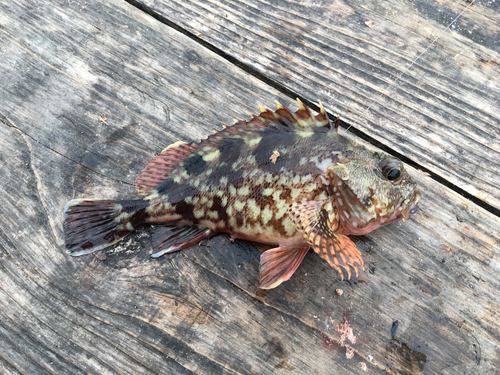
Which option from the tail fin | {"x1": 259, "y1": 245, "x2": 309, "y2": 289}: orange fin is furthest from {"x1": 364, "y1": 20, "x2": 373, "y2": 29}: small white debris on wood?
the tail fin

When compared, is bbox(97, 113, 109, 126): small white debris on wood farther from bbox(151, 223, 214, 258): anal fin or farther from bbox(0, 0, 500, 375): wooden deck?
bbox(151, 223, 214, 258): anal fin

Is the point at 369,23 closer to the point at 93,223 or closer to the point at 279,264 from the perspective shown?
the point at 279,264

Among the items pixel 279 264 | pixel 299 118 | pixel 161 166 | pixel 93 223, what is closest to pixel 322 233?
pixel 279 264

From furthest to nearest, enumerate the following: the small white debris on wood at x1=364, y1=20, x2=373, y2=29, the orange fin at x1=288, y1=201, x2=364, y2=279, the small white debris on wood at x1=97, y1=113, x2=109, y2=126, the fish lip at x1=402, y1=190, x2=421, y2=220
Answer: the small white debris on wood at x1=364, y1=20, x2=373, y2=29 < the small white debris on wood at x1=97, y1=113, x2=109, y2=126 < the fish lip at x1=402, y1=190, x2=421, y2=220 < the orange fin at x1=288, y1=201, x2=364, y2=279

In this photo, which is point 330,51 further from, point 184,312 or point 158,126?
point 184,312

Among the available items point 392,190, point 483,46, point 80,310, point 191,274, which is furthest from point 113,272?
point 483,46

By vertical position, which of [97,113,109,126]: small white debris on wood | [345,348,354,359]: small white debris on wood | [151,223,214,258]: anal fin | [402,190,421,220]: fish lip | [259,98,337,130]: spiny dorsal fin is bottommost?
[345,348,354,359]: small white debris on wood

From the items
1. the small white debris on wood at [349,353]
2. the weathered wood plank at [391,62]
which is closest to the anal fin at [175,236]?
the small white debris on wood at [349,353]

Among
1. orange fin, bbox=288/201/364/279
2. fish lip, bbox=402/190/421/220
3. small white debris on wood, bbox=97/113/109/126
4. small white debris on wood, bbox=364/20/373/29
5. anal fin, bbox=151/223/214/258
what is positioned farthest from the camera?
small white debris on wood, bbox=364/20/373/29
